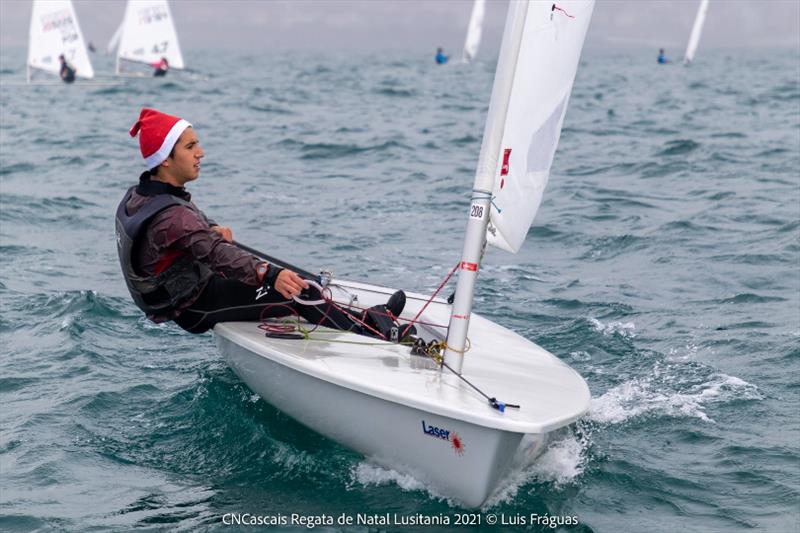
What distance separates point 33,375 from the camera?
18.9 feet

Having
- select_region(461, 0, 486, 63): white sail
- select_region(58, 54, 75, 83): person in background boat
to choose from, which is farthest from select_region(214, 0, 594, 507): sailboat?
select_region(461, 0, 486, 63): white sail

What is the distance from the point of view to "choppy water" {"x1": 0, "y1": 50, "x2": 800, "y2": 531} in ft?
13.9

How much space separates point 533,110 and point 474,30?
148 feet

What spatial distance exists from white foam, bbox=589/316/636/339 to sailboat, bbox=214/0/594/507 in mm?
1762

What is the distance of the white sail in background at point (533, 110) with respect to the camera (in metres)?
4.11

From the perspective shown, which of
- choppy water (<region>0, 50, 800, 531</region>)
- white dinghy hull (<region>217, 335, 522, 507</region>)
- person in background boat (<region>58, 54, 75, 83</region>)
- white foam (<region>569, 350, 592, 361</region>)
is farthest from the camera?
person in background boat (<region>58, 54, 75, 83</region>)

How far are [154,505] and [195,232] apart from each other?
1202mm

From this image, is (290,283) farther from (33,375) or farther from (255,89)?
(255,89)

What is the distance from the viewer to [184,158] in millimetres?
4590

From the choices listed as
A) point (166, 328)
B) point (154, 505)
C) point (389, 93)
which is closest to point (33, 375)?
point (166, 328)

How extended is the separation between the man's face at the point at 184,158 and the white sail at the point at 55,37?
2608 cm

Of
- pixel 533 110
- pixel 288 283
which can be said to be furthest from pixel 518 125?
pixel 288 283

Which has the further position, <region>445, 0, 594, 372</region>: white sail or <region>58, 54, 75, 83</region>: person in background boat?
<region>58, 54, 75, 83</region>: person in background boat

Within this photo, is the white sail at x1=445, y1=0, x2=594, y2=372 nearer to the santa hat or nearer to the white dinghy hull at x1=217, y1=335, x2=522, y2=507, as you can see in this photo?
the white dinghy hull at x1=217, y1=335, x2=522, y2=507
